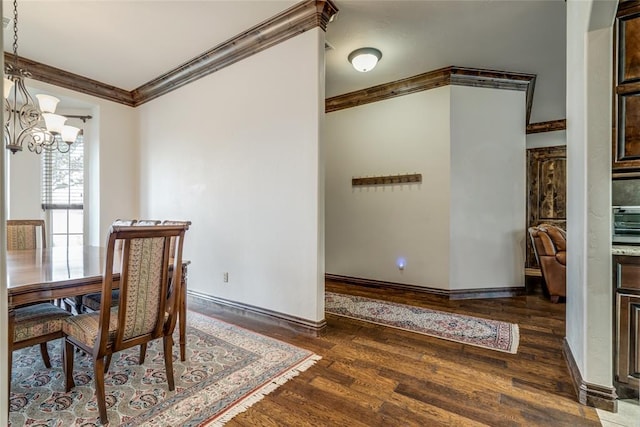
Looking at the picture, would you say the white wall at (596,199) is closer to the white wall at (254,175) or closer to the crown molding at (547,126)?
the white wall at (254,175)

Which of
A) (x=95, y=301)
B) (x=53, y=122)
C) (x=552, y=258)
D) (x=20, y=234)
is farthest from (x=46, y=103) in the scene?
(x=552, y=258)

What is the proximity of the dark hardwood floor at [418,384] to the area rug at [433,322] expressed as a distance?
4.6 inches

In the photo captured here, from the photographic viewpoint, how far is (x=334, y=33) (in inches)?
122

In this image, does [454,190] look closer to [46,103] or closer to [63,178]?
[46,103]

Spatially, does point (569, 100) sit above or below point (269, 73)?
below

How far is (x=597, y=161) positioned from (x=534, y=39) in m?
2.26

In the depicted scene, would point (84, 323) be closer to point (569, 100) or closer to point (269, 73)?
point (269, 73)

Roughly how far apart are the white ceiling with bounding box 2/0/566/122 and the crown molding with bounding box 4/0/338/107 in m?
0.08

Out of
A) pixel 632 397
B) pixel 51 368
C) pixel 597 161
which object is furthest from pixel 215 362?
pixel 597 161

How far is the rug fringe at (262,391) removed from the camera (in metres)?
1.62

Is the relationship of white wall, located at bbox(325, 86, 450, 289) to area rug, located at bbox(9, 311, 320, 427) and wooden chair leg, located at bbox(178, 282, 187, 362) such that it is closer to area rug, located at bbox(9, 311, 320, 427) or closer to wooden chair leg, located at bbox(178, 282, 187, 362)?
area rug, located at bbox(9, 311, 320, 427)

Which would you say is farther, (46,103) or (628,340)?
(46,103)

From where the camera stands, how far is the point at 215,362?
2.20 meters

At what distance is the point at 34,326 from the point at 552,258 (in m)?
5.01
